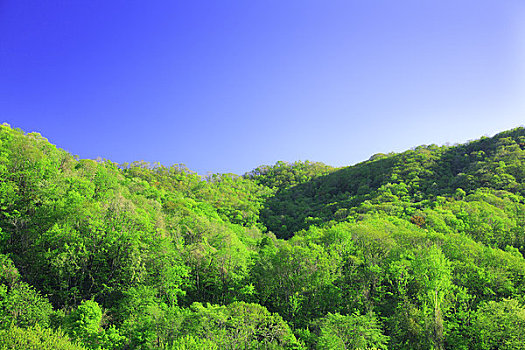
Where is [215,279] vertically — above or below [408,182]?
below

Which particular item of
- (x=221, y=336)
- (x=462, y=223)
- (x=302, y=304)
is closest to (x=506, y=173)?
(x=462, y=223)

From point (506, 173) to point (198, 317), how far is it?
294 feet

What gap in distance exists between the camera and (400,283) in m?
35.9

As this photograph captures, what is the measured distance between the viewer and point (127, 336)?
26.2 m

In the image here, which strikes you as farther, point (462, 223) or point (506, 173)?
point (506, 173)

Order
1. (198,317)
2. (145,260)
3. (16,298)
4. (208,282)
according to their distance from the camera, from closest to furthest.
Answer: (16,298) → (198,317) → (145,260) → (208,282)

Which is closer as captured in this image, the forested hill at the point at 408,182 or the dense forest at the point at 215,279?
the dense forest at the point at 215,279

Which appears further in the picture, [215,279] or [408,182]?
[408,182]

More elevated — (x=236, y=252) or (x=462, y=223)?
(x=236, y=252)

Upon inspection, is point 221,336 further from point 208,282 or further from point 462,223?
point 462,223

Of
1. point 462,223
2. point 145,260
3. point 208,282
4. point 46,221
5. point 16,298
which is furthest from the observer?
point 462,223

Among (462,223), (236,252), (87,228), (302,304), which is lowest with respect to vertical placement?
(302,304)

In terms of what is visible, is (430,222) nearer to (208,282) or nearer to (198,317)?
(208,282)

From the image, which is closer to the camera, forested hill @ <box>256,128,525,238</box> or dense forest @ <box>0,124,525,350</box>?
dense forest @ <box>0,124,525,350</box>
